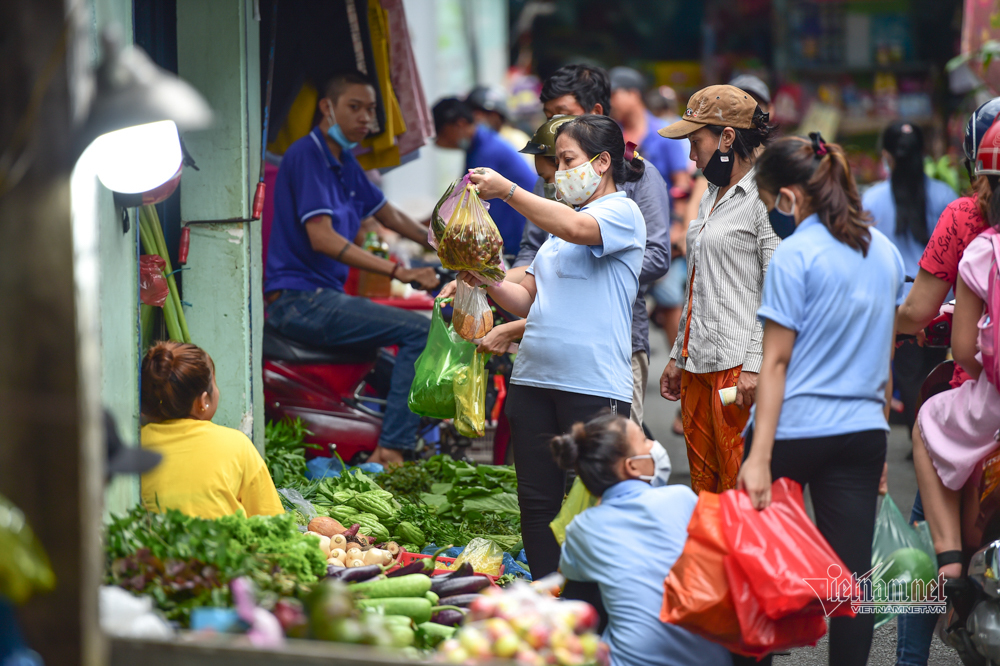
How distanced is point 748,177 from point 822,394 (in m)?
1.31

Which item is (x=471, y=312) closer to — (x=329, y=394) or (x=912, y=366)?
(x=329, y=394)

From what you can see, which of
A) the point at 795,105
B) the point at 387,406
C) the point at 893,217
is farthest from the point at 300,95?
the point at 795,105

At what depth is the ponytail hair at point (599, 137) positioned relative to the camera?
397cm

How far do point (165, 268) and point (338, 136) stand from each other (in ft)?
4.98

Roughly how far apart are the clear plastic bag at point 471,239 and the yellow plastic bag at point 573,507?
0.94m

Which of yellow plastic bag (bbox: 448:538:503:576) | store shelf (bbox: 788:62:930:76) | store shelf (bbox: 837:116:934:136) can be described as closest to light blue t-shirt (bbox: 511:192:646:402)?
yellow plastic bag (bbox: 448:538:503:576)

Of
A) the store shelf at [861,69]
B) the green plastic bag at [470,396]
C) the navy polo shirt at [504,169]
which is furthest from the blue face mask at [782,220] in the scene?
the store shelf at [861,69]

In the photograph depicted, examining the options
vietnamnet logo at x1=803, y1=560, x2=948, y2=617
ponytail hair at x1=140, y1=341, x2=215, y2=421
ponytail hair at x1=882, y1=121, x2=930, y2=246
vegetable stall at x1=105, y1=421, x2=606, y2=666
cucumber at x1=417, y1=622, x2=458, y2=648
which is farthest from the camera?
ponytail hair at x1=882, y1=121, x2=930, y2=246

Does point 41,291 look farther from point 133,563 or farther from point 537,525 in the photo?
point 537,525

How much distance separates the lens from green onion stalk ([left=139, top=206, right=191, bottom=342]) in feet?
15.4

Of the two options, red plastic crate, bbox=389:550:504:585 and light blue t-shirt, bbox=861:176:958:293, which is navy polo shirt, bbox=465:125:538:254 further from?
red plastic crate, bbox=389:550:504:585

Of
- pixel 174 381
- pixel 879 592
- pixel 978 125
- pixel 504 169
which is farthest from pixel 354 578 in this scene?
pixel 504 169

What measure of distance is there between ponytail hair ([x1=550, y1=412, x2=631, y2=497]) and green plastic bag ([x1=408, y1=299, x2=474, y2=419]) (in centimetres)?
135

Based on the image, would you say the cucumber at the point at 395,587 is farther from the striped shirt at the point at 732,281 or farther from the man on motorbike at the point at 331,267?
the man on motorbike at the point at 331,267
